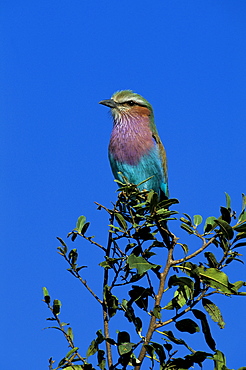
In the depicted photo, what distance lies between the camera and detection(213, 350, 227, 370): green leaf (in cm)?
240

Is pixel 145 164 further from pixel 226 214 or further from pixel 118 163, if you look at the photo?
pixel 226 214

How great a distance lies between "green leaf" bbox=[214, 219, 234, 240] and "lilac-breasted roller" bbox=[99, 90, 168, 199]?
3.25 metres

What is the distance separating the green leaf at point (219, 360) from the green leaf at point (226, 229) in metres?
0.53

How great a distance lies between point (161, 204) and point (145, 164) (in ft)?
10.1

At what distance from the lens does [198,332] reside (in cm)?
267

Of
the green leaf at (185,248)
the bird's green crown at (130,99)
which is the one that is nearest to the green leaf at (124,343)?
the green leaf at (185,248)

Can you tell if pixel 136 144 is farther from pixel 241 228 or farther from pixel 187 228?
pixel 241 228

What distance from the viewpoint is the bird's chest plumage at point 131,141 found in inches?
238

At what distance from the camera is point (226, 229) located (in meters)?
2.58

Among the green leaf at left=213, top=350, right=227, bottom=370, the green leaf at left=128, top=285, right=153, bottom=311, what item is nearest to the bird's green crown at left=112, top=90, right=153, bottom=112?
the green leaf at left=128, top=285, right=153, bottom=311

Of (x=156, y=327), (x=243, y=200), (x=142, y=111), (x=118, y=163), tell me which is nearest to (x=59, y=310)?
(x=156, y=327)

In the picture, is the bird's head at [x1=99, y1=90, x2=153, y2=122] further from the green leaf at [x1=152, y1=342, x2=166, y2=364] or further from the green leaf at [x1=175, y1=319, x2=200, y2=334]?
the green leaf at [x1=152, y1=342, x2=166, y2=364]

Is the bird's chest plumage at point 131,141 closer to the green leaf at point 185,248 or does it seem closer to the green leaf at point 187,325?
the green leaf at point 185,248

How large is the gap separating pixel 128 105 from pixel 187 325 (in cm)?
448
